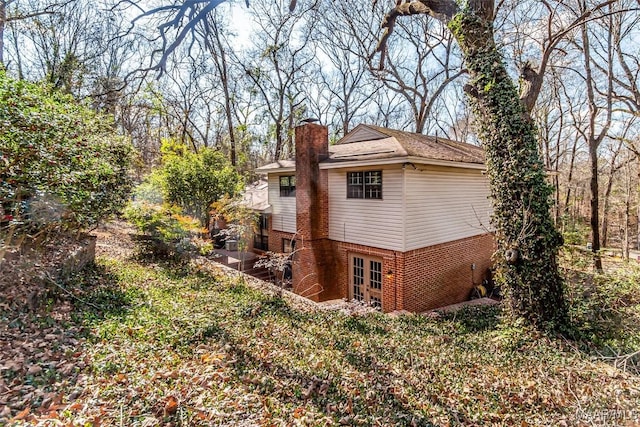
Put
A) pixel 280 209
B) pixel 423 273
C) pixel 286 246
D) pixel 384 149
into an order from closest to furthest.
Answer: pixel 384 149 → pixel 423 273 → pixel 286 246 → pixel 280 209

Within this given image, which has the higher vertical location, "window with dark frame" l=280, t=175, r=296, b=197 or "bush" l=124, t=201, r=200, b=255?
"window with dark frame" l=280, t=175, r=296, b=197

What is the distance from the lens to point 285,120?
2297 cm

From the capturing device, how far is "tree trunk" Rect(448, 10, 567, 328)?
7.03 m

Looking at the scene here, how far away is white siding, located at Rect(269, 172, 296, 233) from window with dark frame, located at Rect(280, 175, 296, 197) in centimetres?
18

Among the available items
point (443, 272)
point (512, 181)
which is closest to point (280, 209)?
point (443, 272)

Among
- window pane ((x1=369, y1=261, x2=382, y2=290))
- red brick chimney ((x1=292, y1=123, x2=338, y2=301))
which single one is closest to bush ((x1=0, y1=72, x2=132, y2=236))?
red brick chimney ((x1=292, y1=123, x2=338, y2=301))

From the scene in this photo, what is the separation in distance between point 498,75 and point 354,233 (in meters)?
6.09

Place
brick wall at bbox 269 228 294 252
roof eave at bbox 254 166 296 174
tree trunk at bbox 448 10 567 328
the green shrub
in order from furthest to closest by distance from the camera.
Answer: brick wall at bbox 269 228 294 252 → roof eave at bbox 254 166 296 174 → the green shrub → tree trunk at bbox 448 10 567 328

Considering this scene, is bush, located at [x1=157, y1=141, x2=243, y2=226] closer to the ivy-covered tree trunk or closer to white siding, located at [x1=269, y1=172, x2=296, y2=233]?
white siding, located at [x1=269, y1=172, x2=296, y2=233]

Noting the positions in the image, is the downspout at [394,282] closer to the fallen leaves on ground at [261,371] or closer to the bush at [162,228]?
the fallen leaves on ground at [261,371]

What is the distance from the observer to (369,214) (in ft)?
34.3

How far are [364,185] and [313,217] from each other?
7.57 ft

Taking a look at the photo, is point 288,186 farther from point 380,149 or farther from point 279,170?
point 380,149

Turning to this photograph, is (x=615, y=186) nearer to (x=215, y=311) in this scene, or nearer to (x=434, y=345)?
(x=434, y=345)
